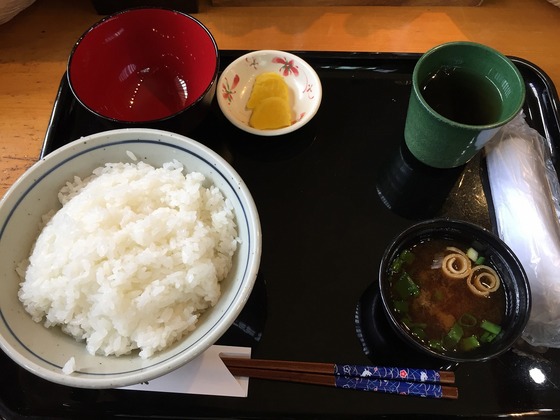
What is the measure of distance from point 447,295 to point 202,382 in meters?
0.81

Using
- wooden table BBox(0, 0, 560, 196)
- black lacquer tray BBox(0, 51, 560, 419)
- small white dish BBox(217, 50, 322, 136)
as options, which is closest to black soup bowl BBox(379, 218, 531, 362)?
black lacquer tray BBox(0, 51, 560, 419)

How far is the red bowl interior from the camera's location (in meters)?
1.95

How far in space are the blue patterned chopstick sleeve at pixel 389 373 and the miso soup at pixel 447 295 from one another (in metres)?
0.10

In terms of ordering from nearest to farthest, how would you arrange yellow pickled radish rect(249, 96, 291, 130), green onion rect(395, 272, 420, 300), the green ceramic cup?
1. green onion rect(395, 272, 420, 300)
2. the green ceramic cup
3. yellow pickled radish rect(249, 96, 291, 130)

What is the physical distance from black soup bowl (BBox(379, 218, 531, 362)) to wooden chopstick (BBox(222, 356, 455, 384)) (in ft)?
0.27

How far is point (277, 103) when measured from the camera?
6.47ft

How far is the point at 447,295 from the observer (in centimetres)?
153

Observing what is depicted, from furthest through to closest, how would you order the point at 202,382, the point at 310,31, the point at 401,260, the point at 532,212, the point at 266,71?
1. the point at 310,31
2. the point at 266,71
3. the point at 532,212
4. the point at 401,260
5. the point at 202,382

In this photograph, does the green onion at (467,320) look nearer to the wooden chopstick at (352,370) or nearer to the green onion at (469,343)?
the green onion at (469,343)

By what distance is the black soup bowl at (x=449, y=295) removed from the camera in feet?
4.57

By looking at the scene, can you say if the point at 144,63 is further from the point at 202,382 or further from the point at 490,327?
the point at 490,327

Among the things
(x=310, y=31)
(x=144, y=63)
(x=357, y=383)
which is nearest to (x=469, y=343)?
(x=357, y=383)

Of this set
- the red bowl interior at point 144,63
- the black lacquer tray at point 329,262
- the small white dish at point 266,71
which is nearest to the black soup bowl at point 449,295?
the black lacquer tray at point 329,262

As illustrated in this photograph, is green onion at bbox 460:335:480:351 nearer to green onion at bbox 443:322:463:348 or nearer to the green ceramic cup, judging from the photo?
green onion at bbox 443:322:463:348
